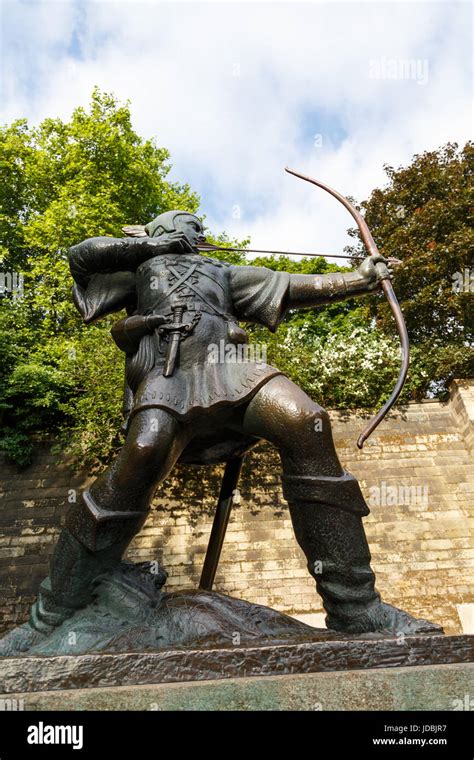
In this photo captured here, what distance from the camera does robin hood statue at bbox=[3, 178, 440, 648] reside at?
2986 millimetres

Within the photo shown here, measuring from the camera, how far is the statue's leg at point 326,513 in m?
2.92

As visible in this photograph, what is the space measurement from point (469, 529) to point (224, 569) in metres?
5.37

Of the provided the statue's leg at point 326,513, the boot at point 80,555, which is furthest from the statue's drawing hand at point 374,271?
the boot at point 80,555

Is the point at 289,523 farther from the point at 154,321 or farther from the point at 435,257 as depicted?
the point at 154,321

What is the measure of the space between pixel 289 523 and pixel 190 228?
9.87 m

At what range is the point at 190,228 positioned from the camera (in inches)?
161

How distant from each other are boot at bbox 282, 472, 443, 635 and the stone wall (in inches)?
370

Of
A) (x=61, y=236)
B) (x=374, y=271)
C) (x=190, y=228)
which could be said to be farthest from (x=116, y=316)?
(x=374, y=271)

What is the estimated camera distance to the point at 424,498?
13.1m

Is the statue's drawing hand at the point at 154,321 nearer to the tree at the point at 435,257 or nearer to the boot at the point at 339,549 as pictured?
the boot at the point at 339,549

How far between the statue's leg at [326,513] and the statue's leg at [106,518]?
608 millimetres

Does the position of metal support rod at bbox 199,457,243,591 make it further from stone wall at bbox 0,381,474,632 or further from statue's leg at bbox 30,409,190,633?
stone wall at bbox 0,381,474,632

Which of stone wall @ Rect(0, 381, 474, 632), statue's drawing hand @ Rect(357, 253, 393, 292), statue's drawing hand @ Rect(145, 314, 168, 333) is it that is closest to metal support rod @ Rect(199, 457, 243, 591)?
statue's drawing hand @ Rect(145, 314, 168, 333)
